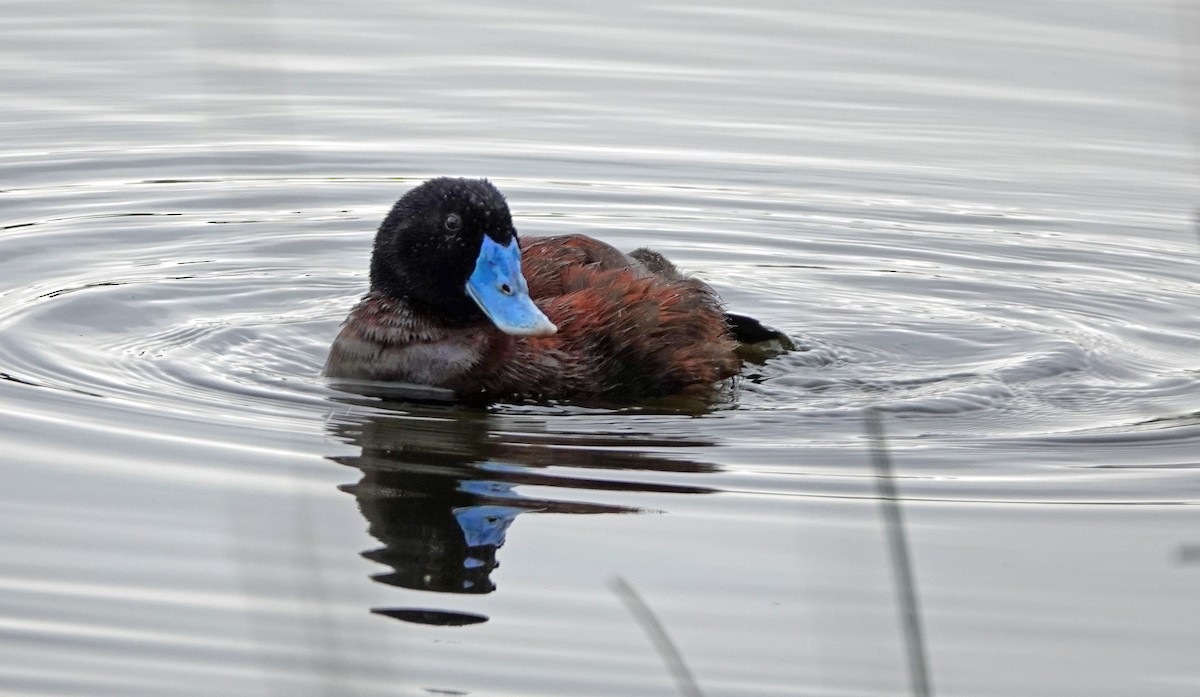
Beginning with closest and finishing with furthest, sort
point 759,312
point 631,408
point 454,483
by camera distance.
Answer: point 454,483
point 631,408
point 759,312

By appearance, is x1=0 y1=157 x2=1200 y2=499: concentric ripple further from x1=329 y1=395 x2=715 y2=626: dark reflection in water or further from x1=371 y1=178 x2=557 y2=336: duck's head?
x1=371 y1=178 x2=557 y2=336: duck's head

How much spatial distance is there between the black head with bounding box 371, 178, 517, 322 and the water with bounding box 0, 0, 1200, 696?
0.60m

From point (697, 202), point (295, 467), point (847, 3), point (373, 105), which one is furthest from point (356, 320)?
point (847, 3)

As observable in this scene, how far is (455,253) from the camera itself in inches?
285

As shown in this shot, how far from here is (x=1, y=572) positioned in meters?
4.93

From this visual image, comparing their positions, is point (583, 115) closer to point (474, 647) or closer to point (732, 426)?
point (732, 426)

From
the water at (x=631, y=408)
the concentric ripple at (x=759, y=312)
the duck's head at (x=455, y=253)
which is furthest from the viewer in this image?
the duck's head at (x=455, y=253)

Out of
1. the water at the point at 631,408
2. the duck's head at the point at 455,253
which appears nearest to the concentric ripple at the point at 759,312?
Answer: the water at the point at 631,408

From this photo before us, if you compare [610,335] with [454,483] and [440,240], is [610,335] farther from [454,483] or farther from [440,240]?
[454,483]

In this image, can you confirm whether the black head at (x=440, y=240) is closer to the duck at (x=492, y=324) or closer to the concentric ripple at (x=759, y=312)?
the duck at (x=492, y=324)

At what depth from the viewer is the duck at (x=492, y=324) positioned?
716 cm

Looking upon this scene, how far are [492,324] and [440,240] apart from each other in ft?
1.47

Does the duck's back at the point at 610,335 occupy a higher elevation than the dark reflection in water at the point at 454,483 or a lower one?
higher

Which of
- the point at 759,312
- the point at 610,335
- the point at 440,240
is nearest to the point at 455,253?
the point at 440,240
